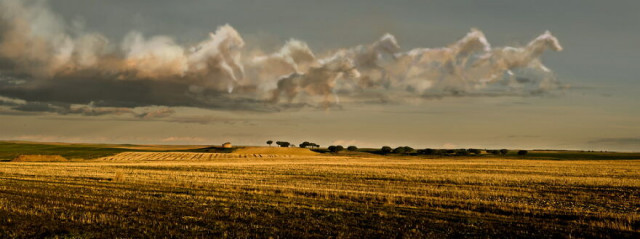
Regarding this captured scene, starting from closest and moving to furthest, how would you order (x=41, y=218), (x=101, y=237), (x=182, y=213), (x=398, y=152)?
(x=101, y=237) → (x=41, y=218) → (x=182, y=213) → (x=398, y=152)

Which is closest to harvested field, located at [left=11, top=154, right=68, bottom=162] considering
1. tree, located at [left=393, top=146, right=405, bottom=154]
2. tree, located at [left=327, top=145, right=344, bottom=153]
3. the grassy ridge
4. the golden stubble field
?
the grassy ridge

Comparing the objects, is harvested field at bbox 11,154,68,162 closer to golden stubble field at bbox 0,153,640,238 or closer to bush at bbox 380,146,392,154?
golden stubble field at bbox 0,153,640,238

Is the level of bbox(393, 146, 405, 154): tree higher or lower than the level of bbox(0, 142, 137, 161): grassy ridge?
higher

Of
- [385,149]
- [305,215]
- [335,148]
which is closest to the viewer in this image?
[305,215]

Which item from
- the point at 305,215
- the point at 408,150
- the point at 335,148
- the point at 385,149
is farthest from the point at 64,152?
the point at 305,215

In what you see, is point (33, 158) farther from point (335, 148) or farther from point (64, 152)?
point (335, 148)

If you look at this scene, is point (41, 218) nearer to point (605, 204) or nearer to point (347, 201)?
point (347, 201)

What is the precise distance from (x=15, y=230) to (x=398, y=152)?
5847 inches

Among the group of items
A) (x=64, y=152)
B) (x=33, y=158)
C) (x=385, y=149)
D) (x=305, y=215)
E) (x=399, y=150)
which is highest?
(x=385, y=149)

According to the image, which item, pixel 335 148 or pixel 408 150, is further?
pixel 408 150

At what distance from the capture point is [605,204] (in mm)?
21578

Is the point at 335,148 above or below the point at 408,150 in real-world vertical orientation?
above

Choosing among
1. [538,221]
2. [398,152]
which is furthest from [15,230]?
[398,152]

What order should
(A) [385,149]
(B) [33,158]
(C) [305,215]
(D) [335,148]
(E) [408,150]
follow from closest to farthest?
1. (C) [305,215]
2. (B) [33,158]
3. (D) [335,148]
4. (A) [385,149]
5. (E) [408,150]
